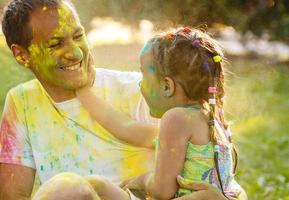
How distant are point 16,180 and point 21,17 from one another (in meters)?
0.66

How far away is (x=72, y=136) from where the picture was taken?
3893mm

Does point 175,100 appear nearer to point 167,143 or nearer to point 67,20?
point 167,143

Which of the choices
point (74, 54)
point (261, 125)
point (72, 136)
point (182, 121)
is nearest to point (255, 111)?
point (261, 125)

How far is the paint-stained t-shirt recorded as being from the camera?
152 inches

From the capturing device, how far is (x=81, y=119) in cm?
387

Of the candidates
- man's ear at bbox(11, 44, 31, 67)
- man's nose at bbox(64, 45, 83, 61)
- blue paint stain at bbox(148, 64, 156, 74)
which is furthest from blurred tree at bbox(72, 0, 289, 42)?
blue paint stain at bbox(148, 64, 156, 74)

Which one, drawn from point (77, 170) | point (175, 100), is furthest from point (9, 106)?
point (175, 100)

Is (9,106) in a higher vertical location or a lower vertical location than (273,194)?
higher

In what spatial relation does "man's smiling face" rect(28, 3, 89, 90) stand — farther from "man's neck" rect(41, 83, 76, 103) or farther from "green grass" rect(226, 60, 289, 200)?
"green grass" rect(226, 60, 289, 200)

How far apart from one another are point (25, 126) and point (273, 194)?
222 centimetres

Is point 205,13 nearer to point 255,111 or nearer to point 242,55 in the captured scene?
point 242,55

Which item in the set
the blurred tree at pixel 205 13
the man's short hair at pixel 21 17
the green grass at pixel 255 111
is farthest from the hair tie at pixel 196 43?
the blurred tree at pixel 205 13

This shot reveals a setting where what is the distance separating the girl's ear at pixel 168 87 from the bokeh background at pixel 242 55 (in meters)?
2.32

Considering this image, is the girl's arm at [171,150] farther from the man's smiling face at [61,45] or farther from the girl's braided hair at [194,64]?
the man's smiling face at [61,45]
